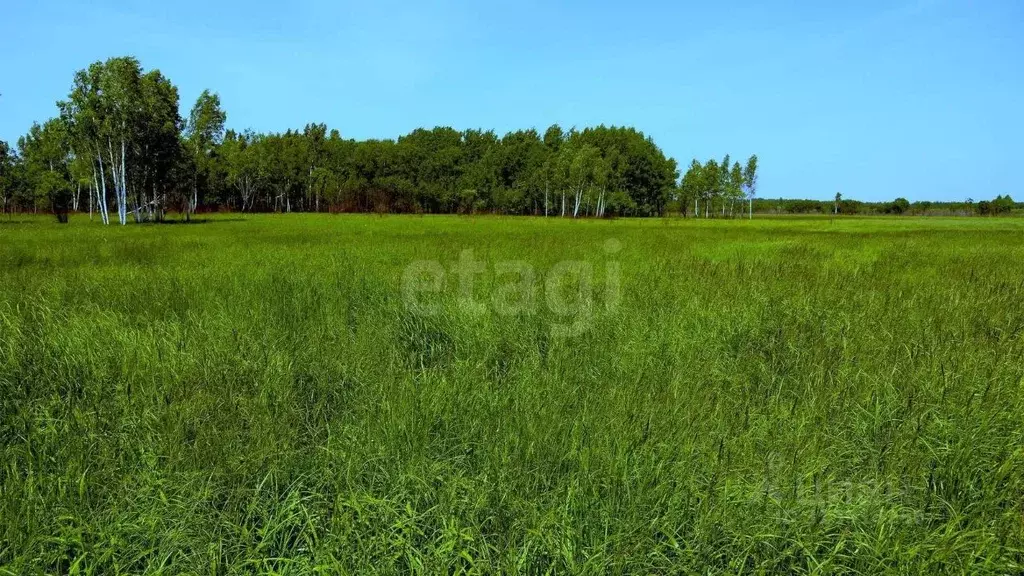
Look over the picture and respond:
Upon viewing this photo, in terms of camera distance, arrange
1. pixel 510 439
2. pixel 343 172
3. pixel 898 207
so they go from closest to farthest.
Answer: pixel 510 439 < pixel 343 172 < pixel 898 207

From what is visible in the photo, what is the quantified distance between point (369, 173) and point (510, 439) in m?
96.2

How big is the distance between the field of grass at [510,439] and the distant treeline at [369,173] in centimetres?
4423

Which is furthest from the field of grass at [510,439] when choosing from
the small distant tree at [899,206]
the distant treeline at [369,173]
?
the small distant tree at [899,206]

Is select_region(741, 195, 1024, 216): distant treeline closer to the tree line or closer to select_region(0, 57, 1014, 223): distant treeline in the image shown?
select_region(0, 57, 1014, 223): distant treeline

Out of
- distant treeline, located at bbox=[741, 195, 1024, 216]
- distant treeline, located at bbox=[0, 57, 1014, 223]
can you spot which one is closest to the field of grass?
distant treeline, located at bbox=[0, 57, 1014, 223]

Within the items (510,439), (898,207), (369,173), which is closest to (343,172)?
(369,173)

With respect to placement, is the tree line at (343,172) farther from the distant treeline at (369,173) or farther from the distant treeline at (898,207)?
the distant treeline at (898,207)

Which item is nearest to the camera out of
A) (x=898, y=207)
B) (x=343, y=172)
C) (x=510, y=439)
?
(x=510, y=439)

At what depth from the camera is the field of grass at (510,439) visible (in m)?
2.33

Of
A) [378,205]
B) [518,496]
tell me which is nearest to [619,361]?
[518,496]

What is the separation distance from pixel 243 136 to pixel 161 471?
9029cm

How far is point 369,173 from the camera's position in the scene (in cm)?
9306

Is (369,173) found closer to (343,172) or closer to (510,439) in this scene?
(343,172)

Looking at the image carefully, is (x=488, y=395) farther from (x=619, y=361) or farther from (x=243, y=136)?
(x=243, y=136)
